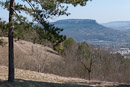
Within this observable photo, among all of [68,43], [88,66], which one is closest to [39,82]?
[88,66]

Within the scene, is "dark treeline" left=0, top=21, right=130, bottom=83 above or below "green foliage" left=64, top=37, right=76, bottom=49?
below

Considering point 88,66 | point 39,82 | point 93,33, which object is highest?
point 93,33

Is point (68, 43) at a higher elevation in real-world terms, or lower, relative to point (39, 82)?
higher

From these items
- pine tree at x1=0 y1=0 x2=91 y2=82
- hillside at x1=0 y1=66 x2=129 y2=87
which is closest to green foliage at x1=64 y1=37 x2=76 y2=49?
hillside at x1=0 y1=66 x2=129 y2=87

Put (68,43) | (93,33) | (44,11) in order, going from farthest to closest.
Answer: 1. (93,33)
2. (68,43)
3. (44,11)

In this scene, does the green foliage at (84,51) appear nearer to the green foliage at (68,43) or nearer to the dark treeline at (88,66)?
the dark treeline at (88,66)

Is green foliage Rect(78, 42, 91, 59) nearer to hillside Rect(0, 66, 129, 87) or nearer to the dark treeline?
the dark treeline

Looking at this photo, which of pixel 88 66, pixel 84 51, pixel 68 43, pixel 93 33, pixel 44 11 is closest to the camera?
pixel 44 11

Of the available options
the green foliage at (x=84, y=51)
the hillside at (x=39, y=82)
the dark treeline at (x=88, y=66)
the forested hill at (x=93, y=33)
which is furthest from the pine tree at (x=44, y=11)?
the forested hill at (x=93, y=33)

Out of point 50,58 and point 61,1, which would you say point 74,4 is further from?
point 50,58

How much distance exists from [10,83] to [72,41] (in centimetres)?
4641

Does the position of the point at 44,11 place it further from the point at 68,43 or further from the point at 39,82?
the point at 68,43

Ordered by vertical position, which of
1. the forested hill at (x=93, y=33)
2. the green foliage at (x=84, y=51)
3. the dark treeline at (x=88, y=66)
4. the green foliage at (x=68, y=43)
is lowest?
the dark treeline at (x=88, y=66)

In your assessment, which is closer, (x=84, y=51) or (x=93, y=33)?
(x=84, y=51)
